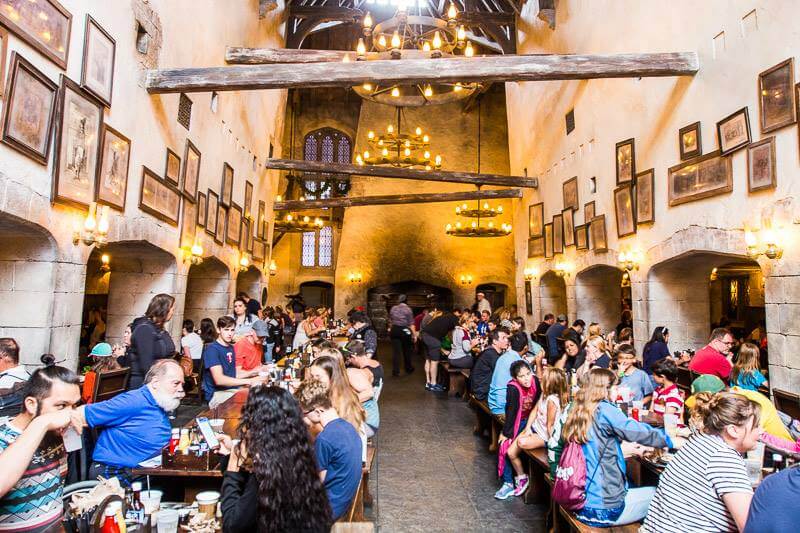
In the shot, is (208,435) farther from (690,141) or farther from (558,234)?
(558,234)

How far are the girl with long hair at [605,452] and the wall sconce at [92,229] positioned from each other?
4821 mm

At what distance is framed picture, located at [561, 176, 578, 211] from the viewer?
11.2 metres

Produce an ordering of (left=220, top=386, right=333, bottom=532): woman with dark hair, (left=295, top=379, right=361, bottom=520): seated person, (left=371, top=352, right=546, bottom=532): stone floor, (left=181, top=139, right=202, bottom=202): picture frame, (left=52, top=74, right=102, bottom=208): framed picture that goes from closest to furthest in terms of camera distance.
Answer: (left=220, top=386, right=333, bottom=532): woman with dark hair → (left=295, top=379, right=361, bottom=520): seated person → (left=371, top=352, right=546, bottom=532): stone floor → (left=52, top=74, right=102, bottom=208): framed picture → (left=181, top=139, right=202, bottom=202): picture frame

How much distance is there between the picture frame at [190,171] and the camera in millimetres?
8203

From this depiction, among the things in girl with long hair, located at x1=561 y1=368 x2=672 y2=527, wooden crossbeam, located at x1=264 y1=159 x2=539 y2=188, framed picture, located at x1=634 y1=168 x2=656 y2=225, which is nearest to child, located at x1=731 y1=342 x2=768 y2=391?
girl with long hair, located at x1=561 y1=368 x2=672 y2=527

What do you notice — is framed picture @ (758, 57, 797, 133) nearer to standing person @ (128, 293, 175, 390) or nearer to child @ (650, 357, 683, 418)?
child @ (650, 357, 683, 418)

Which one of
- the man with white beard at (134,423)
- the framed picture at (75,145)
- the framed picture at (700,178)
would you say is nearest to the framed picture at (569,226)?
the framed picture at (700,178)

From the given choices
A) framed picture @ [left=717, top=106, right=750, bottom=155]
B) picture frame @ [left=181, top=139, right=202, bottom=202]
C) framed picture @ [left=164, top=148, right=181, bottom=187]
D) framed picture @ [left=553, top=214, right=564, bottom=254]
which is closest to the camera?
framed picture @ [left=717, top=106, right=750, bottom=155]

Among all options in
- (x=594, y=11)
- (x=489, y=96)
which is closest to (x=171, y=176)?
(x=594, y=11)

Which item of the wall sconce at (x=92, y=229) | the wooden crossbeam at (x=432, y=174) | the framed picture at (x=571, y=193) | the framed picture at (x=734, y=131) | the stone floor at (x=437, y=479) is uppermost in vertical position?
the wooden crossbeam at (x=432, y=174)

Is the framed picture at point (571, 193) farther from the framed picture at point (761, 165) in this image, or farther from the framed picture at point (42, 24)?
the framed picture at point (42, 24)

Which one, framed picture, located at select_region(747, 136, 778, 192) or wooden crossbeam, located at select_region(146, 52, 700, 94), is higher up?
wooden crossbeam, located at select_region(146, 52, 700, 94)

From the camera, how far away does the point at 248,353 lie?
6.39 m

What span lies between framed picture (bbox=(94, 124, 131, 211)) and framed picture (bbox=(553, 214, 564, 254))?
29.3 feet
